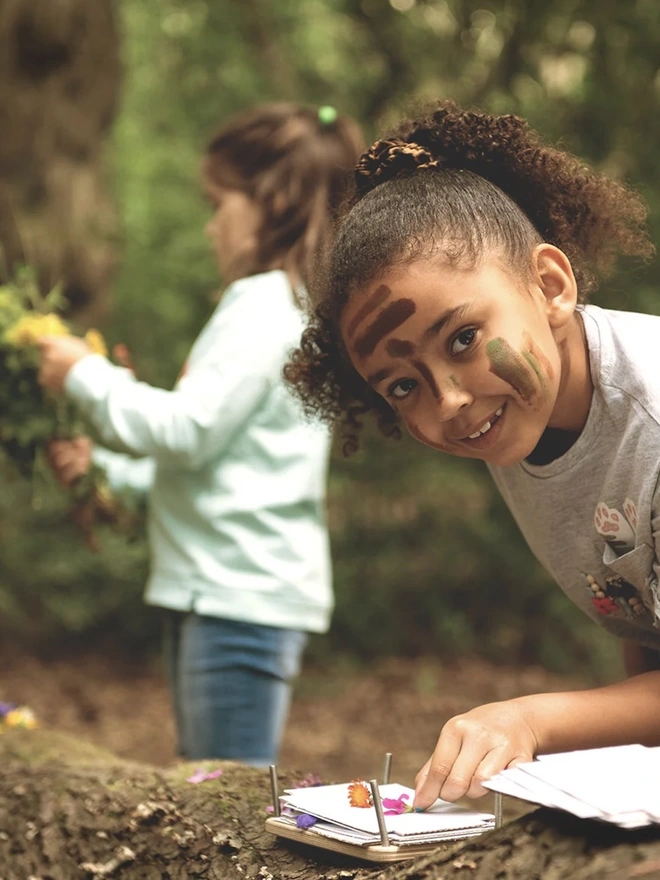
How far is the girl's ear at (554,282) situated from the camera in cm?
194

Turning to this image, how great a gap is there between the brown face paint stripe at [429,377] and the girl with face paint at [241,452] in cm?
131

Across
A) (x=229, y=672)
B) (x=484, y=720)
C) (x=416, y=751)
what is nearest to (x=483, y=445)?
(x=484, y=720)

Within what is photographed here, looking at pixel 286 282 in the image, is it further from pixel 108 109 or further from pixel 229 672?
pixel 108 109

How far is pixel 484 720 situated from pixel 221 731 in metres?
1.58

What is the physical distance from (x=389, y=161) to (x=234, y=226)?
1.48 m

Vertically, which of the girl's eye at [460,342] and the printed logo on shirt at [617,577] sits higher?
the girl's eye at [460,342]

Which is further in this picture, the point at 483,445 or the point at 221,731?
the point at 221,731

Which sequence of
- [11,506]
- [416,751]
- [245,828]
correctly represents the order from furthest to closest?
[11,506]
[416,751]
[245,828]

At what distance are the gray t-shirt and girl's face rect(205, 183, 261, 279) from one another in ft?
5.06

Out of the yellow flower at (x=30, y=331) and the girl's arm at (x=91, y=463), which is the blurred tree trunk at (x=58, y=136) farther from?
the yellow flower at (x=30, y=331)

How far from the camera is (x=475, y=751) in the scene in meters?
1.74

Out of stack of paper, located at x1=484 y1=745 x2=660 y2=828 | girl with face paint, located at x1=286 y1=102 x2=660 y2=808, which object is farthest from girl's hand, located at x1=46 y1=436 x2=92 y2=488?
stack of paper, located at x1=484 y1=745 x2=660 y2=828

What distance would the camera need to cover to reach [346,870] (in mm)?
1888

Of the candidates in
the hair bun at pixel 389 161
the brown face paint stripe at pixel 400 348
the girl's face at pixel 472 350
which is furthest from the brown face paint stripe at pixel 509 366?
the hair bun at pixel 389 161
